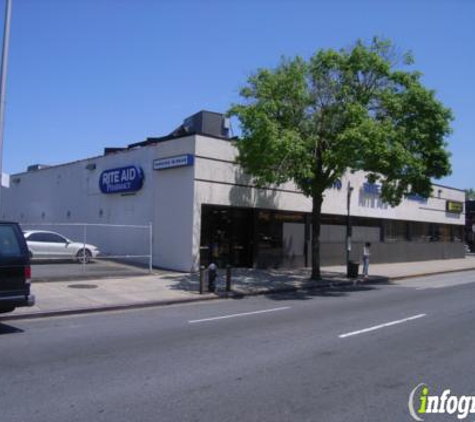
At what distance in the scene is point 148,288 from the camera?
17.4 m

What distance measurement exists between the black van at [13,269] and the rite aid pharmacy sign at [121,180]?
1377cm

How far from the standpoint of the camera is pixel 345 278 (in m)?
22.8

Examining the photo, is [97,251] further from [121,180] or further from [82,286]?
[82,286]

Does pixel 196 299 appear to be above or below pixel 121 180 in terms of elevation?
below

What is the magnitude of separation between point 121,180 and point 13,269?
49.7ft

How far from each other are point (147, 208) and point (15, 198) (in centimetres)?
1602

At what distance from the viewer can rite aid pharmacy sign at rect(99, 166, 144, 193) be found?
24.1 meters

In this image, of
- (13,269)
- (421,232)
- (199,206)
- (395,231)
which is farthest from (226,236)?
(421,232)

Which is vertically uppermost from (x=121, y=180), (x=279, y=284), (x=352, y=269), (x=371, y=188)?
(x=371, y=188)

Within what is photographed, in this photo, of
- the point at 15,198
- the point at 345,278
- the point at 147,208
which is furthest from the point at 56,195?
the point at 345,278

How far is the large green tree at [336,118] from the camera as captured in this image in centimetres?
1803

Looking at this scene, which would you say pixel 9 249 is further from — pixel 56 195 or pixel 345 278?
pixel 56 195

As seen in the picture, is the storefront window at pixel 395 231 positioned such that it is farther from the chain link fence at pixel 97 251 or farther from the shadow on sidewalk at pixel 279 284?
the chain link fence at pixel 97 251

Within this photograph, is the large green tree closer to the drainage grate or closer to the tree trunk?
the tree trunk
